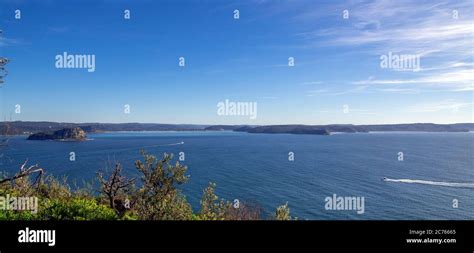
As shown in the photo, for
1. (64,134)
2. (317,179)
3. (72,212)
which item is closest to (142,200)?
(72,212)

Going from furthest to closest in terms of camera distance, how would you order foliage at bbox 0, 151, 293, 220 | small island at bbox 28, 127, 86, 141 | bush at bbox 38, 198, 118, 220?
1. small island at bbox 28, 127, 86, 141
2. foliage at bbox 0, 151, 293, 220
3. bush at bbox 38, 198, 118, 220

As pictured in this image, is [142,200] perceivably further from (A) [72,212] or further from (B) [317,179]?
(B) [317,179]

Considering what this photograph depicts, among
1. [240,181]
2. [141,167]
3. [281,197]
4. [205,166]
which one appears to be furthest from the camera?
[205,166]

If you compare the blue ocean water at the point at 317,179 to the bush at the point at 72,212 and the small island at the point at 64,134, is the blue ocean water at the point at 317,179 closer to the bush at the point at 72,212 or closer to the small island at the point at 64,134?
the small island at the point at 64,134

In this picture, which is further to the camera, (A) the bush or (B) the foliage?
(B) the foliage

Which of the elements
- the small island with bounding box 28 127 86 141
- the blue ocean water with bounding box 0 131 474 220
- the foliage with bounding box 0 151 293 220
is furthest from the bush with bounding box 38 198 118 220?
the blue ocean water with bounding box 0 131 474 220

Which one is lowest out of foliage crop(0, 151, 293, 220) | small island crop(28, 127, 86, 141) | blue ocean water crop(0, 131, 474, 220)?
blue ocean water crop(0, 131, 474, 220)

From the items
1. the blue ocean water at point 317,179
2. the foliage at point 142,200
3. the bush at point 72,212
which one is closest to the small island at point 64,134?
the foliage at point 142,200

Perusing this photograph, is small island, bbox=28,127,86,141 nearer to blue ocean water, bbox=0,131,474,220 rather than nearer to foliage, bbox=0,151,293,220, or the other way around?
foliage, bbox=0,151,293,220
